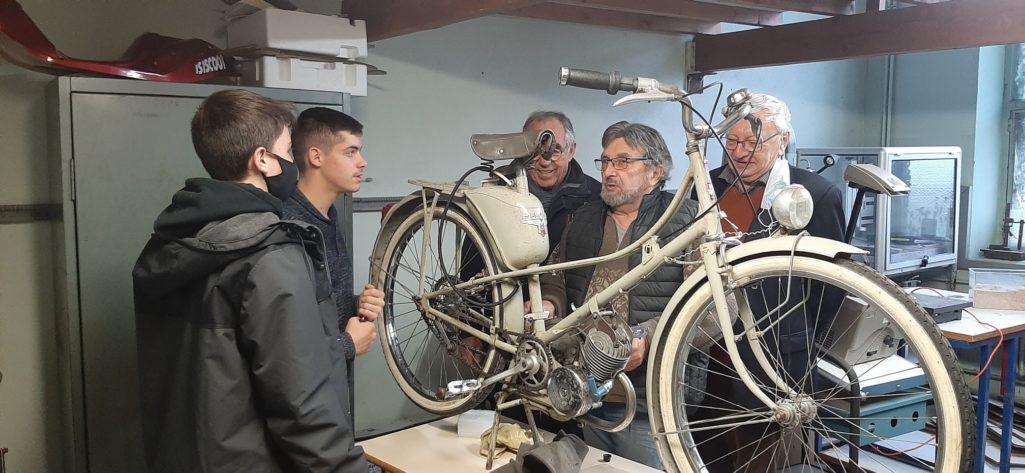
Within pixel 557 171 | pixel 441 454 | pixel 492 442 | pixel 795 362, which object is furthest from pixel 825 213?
pixel 441 454

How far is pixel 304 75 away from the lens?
2.68m

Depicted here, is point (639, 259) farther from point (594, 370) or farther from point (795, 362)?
point (795, 362)

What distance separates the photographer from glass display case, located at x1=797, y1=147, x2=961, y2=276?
4.38m

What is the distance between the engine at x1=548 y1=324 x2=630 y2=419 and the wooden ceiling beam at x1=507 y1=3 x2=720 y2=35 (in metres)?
2.27

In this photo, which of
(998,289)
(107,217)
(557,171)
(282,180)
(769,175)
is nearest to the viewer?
(282,180)

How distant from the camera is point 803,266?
4.90 ft

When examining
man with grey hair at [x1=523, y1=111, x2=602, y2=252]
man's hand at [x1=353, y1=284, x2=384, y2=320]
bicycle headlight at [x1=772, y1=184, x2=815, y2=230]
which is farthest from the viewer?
man with grey hair at [x1=523, y1=111, x2=602, y2=252]

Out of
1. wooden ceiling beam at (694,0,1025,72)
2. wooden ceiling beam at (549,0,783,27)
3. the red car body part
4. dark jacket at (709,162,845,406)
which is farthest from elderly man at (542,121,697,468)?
wooden ceiling beam at (694,0,1025,72)

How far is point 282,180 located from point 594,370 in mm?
852

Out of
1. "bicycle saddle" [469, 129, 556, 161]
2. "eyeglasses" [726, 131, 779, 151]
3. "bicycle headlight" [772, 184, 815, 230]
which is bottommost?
"bicycle headlight" [772, 184, 815, 230]

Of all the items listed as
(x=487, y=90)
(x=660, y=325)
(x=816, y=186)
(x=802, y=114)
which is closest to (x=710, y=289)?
(x=660, y=325)

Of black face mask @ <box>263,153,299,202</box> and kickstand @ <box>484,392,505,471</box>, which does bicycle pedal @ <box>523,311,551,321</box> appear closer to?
kickstand @ <box>484,392,505,471</box>

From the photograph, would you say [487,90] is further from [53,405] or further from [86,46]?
[53,405]

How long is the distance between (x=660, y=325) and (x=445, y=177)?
207cm
